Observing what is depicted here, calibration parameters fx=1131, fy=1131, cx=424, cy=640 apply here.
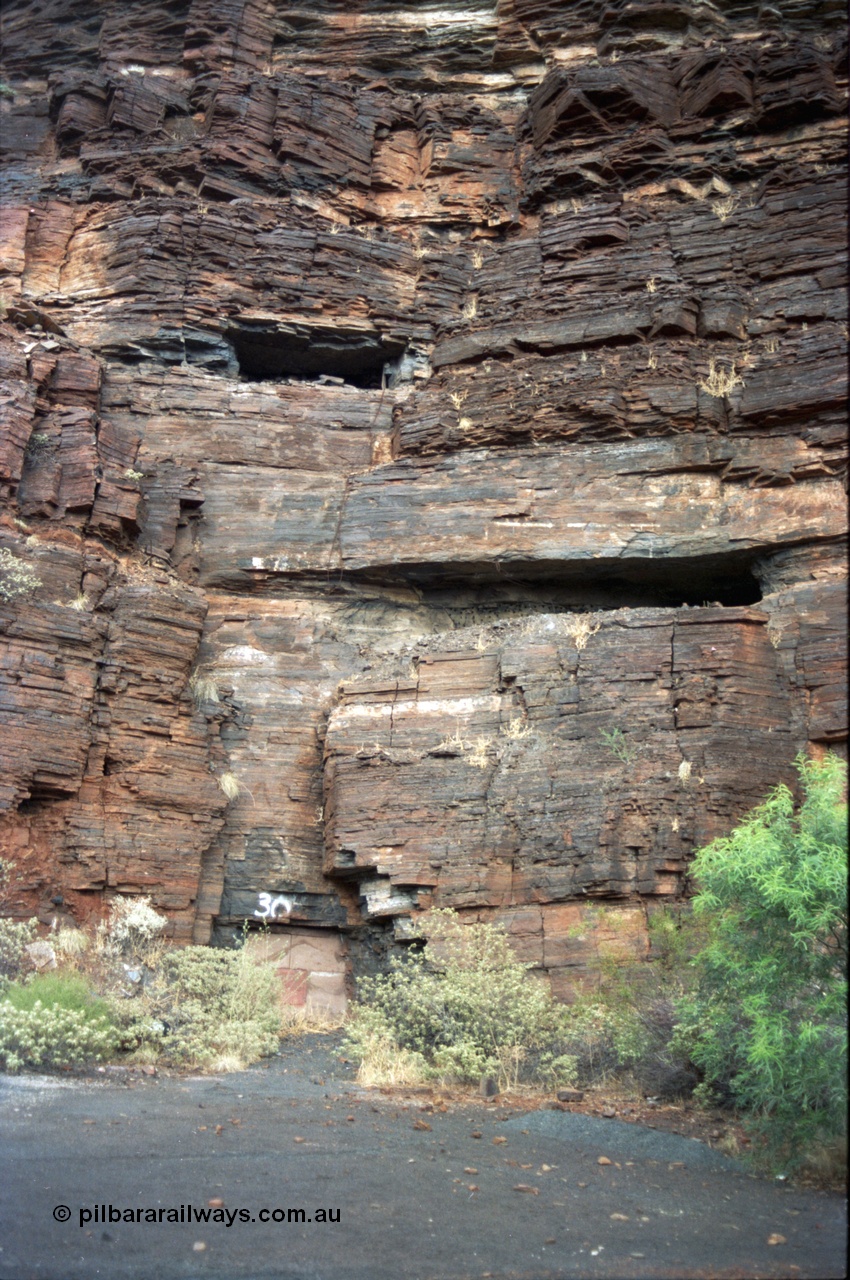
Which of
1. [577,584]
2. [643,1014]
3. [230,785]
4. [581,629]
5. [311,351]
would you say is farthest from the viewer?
[311,351]

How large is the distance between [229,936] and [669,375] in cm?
1019

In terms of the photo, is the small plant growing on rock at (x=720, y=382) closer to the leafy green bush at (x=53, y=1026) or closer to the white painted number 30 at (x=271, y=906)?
the white painted number 30 at (x=271, y=906)

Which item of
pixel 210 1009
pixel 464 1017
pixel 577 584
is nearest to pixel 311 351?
pixel 577 584

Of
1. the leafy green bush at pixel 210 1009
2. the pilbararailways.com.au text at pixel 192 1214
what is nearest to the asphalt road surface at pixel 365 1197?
the pilbararailways.com.au text at pixel 192 1214

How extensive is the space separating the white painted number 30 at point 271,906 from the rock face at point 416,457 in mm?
Result: 39

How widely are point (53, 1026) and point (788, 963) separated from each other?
21.7 feet

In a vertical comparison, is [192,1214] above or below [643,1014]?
below

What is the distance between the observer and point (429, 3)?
81.8 ft

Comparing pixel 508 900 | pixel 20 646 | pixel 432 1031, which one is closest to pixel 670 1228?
pixel 432 1031

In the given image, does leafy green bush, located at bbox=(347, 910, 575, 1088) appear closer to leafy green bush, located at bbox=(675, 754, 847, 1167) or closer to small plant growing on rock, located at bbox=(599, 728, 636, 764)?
small plant growing on rock, located at bbox=(599, 728, 636, 764)

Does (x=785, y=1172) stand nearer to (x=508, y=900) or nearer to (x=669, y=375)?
Result: (x=508, y=900)

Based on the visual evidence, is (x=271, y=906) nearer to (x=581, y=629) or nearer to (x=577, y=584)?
(x=581, y=629)

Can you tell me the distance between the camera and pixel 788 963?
809 centimetres

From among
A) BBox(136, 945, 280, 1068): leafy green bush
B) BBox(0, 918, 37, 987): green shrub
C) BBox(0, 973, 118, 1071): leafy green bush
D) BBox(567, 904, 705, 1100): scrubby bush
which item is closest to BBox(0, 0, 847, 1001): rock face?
BBox(567, 904, 705, 1100): scrubby bush
